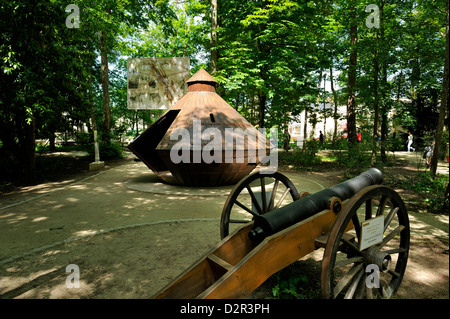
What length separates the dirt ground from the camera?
315cm

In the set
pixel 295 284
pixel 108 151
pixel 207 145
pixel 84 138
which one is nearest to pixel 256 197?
pixel 295 284

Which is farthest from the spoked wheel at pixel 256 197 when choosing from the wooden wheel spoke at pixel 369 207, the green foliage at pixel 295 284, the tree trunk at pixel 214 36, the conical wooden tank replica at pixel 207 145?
the tree trunk at pixel 214 36

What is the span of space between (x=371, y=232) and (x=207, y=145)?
5812 millimetres

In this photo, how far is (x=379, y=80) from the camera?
11.1 m

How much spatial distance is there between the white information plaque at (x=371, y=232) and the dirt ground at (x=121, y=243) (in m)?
0.87

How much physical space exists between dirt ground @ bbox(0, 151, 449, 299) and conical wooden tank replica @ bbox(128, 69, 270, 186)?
80 centimetres

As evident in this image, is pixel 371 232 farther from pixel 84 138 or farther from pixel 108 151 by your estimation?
pixel 108 151

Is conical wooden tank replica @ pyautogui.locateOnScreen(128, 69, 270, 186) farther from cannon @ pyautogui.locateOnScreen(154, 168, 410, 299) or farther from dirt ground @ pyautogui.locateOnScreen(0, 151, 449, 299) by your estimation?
cannon @ pyautogui.locateOnScreen(154, 168, 410, 299)

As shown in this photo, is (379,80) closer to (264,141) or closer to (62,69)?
(264,141)

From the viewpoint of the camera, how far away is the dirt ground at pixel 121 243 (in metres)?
3.15

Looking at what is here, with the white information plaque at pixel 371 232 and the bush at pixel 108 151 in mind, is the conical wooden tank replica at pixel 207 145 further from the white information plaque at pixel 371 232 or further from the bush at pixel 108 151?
the bush at pixel 108 151

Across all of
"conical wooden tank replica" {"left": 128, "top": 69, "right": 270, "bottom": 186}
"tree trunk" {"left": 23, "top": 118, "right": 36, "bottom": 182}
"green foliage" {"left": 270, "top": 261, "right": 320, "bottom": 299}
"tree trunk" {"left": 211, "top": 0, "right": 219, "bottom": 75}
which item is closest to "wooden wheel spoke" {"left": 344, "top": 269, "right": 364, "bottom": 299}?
"green foliage" {"left": 270, "top": 261, "right": 320, "bottom": 299}

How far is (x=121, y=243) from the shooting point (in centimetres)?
444
